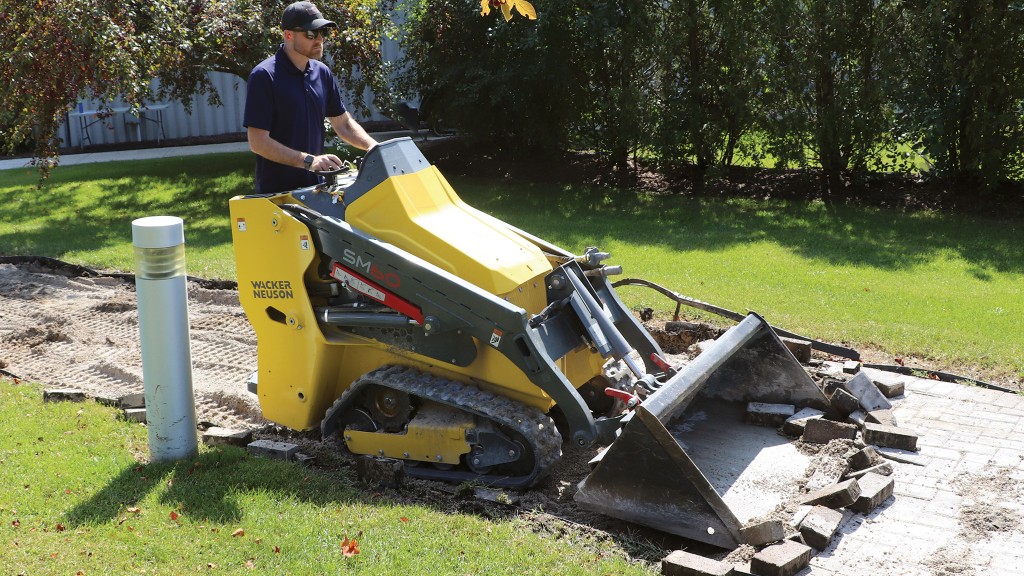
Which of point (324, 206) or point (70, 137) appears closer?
point (324, 206)

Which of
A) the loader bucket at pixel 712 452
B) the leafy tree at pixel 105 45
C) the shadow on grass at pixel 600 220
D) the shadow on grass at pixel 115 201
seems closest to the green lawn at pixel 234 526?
the loader bucket at pixel 712 452

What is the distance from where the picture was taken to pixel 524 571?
4215mm

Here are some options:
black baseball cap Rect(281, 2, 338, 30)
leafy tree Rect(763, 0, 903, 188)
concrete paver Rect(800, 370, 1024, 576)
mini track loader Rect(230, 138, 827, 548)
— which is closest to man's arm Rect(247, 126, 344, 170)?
mini track loader Rect(230, 138, 827, 548)

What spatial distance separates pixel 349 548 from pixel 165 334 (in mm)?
1525

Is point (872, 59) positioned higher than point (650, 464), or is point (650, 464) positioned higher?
point (872, 59)

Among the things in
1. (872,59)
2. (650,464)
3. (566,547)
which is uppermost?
(872,59)

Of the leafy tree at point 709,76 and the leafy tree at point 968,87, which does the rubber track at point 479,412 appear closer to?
the leafy tree at point 968,87

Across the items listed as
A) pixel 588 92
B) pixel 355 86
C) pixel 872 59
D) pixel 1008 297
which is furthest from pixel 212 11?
pixel 1008 297

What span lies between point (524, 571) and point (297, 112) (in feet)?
9.61

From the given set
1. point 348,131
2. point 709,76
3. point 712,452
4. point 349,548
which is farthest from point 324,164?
point 709,76

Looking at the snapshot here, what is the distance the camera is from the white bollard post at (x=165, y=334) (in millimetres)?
4957

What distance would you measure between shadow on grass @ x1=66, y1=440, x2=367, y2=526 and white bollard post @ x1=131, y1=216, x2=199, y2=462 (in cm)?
15

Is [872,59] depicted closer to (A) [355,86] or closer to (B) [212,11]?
(A) [355,86]

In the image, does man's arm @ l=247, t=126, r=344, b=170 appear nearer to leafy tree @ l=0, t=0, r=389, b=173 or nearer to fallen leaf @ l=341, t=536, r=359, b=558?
fallen leaf @ l=341, t=536, r=359, b=558
